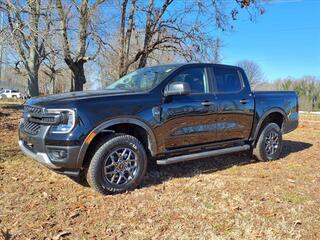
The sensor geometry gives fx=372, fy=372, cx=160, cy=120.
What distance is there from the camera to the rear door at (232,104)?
247 inches

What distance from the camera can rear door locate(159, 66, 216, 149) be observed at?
18.1ft

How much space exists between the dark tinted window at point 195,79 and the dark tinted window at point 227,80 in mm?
294

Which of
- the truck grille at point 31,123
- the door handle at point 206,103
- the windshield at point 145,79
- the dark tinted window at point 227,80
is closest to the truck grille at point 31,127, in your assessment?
the truck grille at point 31,123

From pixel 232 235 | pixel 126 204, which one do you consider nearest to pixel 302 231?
pixel 232 235

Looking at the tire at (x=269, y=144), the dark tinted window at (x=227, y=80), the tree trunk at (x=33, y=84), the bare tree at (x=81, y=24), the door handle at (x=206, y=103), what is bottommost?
the tire at (x=269, y=144)

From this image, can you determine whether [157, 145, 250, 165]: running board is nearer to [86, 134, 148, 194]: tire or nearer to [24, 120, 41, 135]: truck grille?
[86, 134, 148, 194]: tire

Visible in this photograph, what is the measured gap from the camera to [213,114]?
6.09m

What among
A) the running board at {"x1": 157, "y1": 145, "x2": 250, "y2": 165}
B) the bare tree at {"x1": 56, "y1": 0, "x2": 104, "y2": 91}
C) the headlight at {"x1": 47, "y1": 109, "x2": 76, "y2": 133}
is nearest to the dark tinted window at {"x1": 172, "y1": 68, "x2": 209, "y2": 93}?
the running board at {"x1": 157, "y1": 145, "x2": 250, "y2": 165}

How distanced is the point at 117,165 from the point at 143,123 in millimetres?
686

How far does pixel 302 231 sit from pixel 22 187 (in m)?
3.67

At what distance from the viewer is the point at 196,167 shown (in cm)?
659

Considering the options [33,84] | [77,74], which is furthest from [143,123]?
[33,84]

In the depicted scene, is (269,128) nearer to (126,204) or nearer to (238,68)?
(238,68)

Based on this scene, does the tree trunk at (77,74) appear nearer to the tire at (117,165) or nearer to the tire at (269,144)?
the tire at (269,144)
